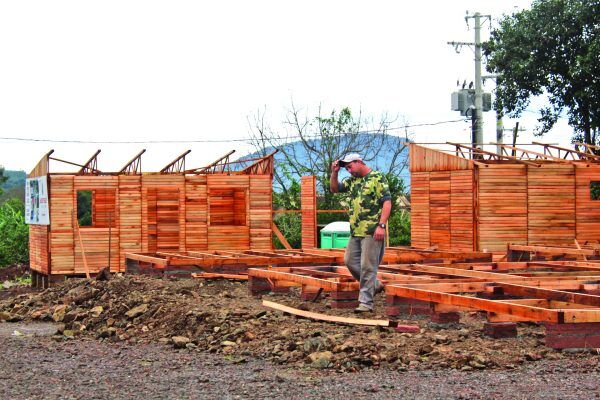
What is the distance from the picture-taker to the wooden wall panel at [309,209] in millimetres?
29750

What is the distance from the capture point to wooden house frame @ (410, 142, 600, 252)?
26281 mm

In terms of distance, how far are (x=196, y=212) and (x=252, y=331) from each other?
1530 cm

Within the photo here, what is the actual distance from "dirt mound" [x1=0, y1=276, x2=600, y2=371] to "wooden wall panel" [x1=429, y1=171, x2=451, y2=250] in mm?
11244

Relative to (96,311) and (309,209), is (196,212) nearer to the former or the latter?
(309,209)

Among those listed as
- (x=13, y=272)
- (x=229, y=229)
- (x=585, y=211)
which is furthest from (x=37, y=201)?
(x=585, y=211)

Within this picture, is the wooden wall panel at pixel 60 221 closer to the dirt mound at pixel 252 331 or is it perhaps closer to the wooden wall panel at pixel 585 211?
the dirt mound at pixel 252 331

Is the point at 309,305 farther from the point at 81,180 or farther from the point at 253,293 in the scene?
the point at 81,180

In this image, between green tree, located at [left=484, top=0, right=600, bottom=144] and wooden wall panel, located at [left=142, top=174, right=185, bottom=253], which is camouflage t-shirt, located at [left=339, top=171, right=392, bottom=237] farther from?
green tree, located at [left=484, top=0, right=600, bottom=144]

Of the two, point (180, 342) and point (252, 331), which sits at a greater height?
point (252, 331)

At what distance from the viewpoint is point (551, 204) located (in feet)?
88.2

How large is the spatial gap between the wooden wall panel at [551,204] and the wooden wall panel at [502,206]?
24 cm

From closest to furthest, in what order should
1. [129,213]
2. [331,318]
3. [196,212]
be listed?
1. [331,318]
2. [129,213]
3. [196,212]

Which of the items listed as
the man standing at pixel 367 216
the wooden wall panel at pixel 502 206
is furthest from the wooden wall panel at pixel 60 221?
the man standing at pixel 367 216

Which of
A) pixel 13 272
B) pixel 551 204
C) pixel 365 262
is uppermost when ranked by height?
pixel 551 204
